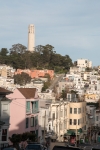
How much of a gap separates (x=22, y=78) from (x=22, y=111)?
322 ft

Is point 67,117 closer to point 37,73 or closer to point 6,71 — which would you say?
point 6,71

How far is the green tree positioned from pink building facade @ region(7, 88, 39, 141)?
9240 centimetres

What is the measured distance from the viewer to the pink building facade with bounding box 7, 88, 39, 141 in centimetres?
5194

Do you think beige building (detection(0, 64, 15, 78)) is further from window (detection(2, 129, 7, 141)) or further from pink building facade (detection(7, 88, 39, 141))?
window (detection(2, 129, 7, 141))

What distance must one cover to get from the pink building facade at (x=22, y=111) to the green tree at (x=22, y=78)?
92404 millimetres

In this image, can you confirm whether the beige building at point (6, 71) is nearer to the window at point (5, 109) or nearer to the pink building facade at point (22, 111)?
the pink building facade at point (22, 111)

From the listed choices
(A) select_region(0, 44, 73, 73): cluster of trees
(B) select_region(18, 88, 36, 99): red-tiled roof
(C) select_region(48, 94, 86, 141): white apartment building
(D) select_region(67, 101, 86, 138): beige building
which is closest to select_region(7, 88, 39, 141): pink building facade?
(B) select_region(18, 88, 36, 99): red-tiled roof

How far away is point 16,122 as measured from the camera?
171 ft

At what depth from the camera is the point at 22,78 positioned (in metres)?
150

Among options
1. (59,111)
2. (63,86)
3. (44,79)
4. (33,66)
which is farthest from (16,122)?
(33,66)

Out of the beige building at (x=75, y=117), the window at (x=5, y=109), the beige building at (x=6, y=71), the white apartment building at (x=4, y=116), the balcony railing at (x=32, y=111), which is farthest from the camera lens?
the beige building at (x=6, y=71)

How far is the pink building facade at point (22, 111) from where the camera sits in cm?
5194

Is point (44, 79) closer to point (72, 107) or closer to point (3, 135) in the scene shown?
point (72, 107)

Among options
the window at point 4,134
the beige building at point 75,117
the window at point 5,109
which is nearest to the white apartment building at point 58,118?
the beige building at point 75,117
